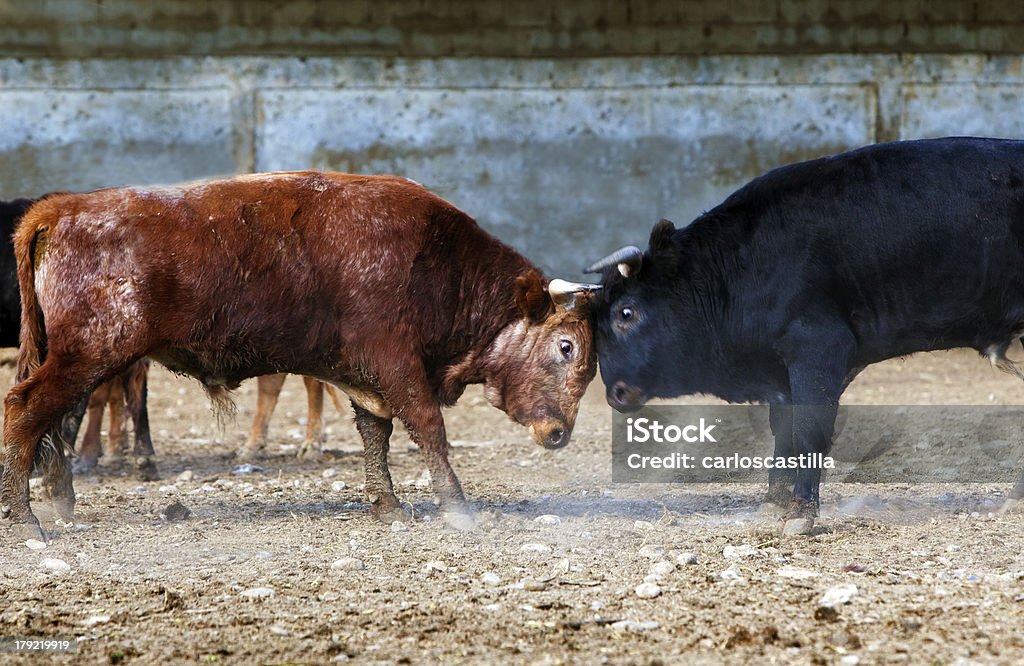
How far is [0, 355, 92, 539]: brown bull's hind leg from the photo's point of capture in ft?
21.4

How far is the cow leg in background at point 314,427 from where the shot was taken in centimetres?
931

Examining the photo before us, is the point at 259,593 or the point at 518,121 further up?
the point at 518,121

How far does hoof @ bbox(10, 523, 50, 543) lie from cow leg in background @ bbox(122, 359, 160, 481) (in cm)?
197

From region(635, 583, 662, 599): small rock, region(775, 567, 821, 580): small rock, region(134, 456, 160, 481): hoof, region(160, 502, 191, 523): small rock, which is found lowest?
region(134, 456, 160, 481): hoof

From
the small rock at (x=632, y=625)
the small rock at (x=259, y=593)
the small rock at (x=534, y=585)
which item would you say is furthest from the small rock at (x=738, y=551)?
the small rock at (x=259, y=593)

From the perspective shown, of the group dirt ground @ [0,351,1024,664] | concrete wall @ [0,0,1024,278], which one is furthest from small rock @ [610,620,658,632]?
concrete wall @ [0,0,1024,278]

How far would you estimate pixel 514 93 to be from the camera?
12.4m

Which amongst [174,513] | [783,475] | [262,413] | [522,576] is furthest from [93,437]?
[783,475]

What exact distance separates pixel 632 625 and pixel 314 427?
4.92 meters

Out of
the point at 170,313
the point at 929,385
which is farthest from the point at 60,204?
the point at 929,385

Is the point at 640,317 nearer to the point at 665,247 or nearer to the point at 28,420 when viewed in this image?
the point at 665,247

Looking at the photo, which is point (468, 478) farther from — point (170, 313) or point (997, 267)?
point (997, 267)

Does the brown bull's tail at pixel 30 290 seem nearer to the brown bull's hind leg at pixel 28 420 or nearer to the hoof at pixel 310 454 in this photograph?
the brown bull's hind leg at pixel 28 420

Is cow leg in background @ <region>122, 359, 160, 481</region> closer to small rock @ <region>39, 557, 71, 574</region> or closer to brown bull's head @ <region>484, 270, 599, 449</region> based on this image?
small rock @ <region>39, 557, 71, 574</region>
